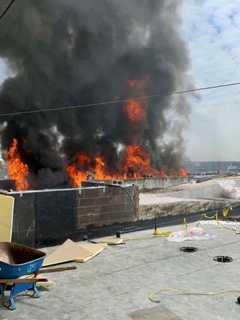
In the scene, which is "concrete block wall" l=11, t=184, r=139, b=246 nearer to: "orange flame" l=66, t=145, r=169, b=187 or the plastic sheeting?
the plastic sheeting

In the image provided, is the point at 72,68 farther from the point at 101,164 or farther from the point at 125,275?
the point at 125,275

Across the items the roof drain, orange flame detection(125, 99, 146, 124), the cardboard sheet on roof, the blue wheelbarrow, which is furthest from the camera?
orange flame detection(125, 99, 146, 124)

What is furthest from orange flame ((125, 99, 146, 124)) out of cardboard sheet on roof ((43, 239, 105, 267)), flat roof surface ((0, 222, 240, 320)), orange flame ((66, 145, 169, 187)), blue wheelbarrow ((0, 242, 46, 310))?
blue wheelbarrow ((0, 242, 46, 310))

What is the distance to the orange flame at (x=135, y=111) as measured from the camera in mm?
52438

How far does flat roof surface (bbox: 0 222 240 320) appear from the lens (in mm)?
5785

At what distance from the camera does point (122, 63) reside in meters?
51.2

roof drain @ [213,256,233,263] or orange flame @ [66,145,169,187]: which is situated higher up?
orange flame @ [66,145,169,187]

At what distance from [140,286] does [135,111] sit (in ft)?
155

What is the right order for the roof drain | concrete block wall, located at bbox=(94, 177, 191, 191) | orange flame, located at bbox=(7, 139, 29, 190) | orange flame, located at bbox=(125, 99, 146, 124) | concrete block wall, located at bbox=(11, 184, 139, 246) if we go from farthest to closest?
orange flame, located at bbox=(125, 99, 146, 124), orange flame, located at bbox=(7, 139, 29, 190), concrete block wall, located at bbox=(94, 177, 191, 191), concrete block wall, located at bbox=(11, 184, 139, 246), the roof drain

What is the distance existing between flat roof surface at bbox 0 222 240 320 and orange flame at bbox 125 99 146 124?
43045 millimetres

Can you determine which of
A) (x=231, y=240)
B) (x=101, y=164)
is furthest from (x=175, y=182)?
(x=231, y=240)

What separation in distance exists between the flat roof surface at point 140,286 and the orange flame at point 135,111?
43.0m

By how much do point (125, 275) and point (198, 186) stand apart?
26.4 metres

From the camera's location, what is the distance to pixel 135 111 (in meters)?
53.0
